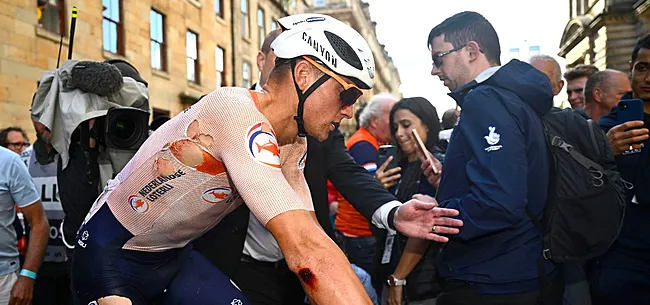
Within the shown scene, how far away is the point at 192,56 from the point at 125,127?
18.8 metres

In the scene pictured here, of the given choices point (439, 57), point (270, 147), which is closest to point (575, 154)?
point (439, 57)

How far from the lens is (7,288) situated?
395 cm

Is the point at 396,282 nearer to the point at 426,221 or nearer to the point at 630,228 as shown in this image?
the point at 426,221

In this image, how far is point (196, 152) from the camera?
2.18m

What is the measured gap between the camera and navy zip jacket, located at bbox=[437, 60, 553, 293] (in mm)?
2639

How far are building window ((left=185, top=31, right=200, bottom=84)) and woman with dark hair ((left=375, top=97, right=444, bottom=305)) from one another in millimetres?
17402

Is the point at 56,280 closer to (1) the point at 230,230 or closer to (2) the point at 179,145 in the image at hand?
(1) the point at 230,230

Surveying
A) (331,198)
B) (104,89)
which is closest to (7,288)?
(104,89)

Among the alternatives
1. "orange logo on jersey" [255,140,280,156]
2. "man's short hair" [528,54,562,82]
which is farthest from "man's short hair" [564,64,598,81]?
"orange logo on jersey" [255,140,280,156]

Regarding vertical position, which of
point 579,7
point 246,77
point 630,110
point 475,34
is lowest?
point 630,110

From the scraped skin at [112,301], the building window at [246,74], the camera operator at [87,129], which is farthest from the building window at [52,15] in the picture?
the building window at [246,74]

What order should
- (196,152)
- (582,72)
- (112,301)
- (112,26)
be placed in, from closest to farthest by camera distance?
1. (196,152)
2. (112,301)
3. (582,72)
4. (112,26)

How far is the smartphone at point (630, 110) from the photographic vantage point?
362 cm

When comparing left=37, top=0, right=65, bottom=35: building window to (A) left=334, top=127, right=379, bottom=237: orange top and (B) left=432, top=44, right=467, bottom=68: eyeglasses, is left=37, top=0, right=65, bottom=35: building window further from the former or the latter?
(B) left=432, top=44, right=467, bottom=68: eyeglasses
